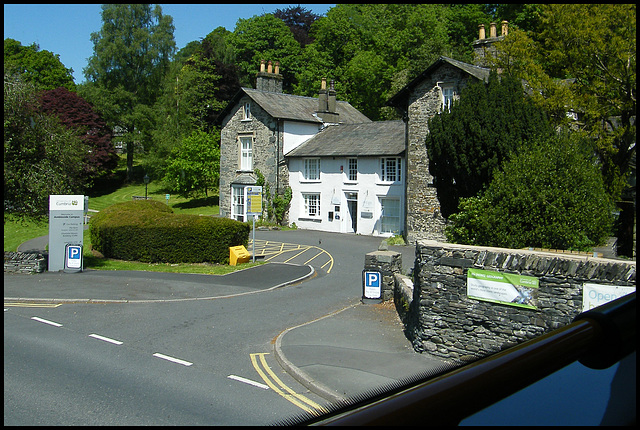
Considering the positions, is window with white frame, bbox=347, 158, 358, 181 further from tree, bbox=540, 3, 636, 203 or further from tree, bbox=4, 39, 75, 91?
tree, bbox=4, 39, 75, 91

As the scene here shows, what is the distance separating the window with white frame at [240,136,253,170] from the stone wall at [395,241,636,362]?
99.0 feet

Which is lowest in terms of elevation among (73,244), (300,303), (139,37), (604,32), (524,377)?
(300,303)

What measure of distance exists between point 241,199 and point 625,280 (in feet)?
112

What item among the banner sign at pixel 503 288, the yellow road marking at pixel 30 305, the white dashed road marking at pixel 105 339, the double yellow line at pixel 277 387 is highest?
the banner sign at pixel 503 288

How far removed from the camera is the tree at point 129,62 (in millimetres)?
27797

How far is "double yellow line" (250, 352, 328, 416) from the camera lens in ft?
28.1

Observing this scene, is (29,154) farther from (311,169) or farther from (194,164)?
(194,164)

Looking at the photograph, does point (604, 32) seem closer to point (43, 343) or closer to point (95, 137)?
point (43, 343)

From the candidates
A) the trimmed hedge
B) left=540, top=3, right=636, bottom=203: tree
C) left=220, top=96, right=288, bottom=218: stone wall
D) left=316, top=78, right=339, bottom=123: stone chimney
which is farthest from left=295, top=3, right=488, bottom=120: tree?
the trimmed hedge

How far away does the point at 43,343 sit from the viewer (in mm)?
11438

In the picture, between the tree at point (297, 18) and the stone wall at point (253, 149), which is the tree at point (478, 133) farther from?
the tree at point (297, 18)

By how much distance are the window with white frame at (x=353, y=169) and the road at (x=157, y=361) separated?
59.0ft

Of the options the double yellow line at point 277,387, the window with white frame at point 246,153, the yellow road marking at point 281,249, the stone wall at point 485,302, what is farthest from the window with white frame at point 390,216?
the double yellow line at point 277,387

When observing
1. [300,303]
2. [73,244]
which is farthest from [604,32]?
[73,244]
